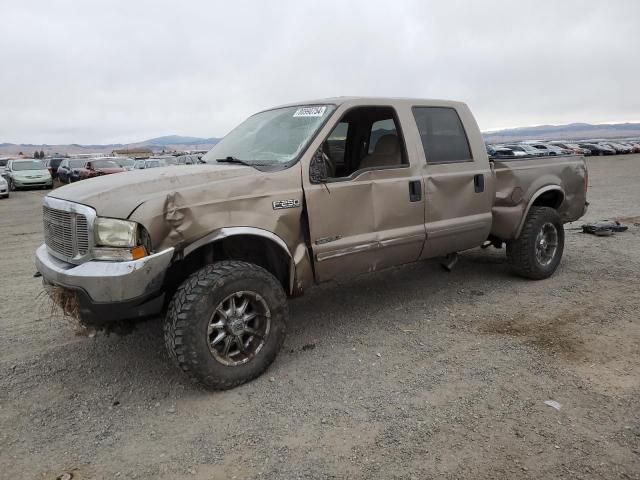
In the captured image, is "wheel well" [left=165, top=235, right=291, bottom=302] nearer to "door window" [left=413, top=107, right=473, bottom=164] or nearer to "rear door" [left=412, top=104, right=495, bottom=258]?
"rear door" [left=412, top=104, right=495, bottom=258]

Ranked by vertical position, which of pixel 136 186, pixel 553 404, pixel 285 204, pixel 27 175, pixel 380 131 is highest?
pixel 27 175

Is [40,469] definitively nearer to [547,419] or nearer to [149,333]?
[149,333]

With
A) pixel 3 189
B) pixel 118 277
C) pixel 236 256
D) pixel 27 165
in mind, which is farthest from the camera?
pixel 27 165

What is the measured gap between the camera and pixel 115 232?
3.04 meters

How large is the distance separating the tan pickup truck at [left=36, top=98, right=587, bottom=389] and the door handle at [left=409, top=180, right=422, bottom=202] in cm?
1

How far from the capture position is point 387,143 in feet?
14.9

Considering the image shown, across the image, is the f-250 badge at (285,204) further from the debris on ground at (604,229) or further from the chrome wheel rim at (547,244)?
the debris on ground at (604,229)

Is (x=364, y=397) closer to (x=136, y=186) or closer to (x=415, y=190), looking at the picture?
(x=415, y=190)

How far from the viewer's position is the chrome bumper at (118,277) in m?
2.96

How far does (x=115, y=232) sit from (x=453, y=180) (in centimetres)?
305

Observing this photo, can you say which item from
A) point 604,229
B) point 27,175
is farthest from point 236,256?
point 27,175

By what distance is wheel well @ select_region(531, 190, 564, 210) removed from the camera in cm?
581

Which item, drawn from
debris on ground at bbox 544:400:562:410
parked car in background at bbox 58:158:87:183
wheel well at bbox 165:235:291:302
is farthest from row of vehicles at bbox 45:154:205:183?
debris on ground at bbox 544:400:562:410

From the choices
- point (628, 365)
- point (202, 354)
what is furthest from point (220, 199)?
point (628, 365)
